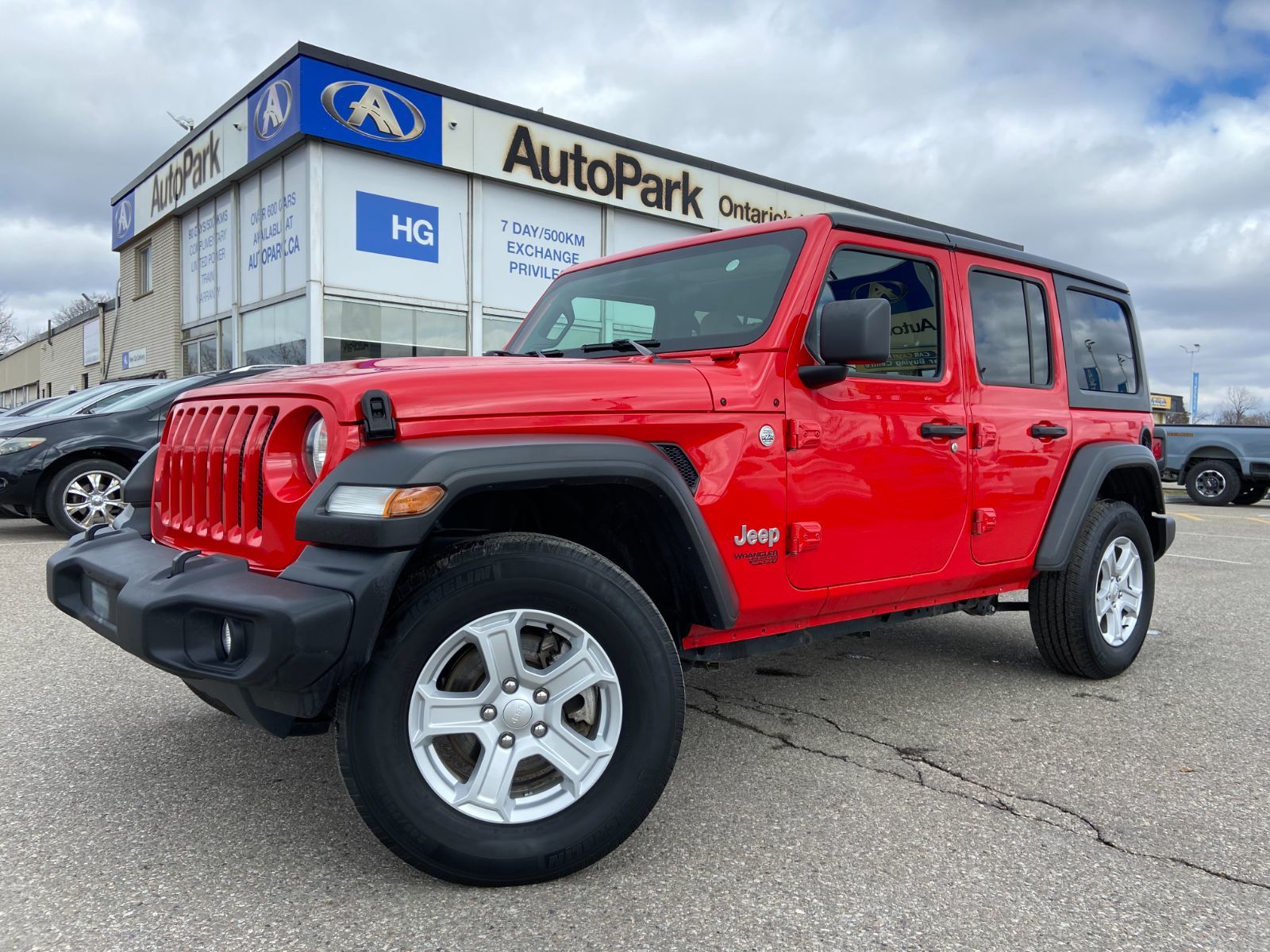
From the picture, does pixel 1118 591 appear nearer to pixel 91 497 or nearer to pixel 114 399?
pixel 91 497

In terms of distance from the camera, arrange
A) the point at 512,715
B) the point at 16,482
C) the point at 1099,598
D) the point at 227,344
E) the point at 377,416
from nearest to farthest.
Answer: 1. the point at 377,416
2. the point at 512,715
3. the point at 1099,598
4. the point at 16,482
5. the point at 227,344

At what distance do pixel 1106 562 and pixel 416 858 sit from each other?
3441 mm

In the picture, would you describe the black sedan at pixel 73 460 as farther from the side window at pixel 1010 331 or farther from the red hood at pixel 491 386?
the side window at pixel 1010 331

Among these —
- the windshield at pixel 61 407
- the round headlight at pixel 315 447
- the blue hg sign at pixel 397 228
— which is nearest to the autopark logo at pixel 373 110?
the blue hg sign at pixel 397 228

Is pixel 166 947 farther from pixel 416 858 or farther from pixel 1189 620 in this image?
pixel 1189 620

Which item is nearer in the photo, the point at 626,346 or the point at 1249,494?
the point at 626,346

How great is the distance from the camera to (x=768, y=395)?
2.90 metres

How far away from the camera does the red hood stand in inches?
90.3

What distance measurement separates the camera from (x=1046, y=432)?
12.9ft

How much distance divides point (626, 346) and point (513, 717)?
4.75 feet

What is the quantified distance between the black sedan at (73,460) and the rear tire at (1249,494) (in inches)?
652

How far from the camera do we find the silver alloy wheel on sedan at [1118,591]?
4.32 metres

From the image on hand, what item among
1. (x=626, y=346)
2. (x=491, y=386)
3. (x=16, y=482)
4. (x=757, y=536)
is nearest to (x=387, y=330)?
(x=16, y=482)

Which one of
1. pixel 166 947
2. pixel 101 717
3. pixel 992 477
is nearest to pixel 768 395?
pixel 992 477
